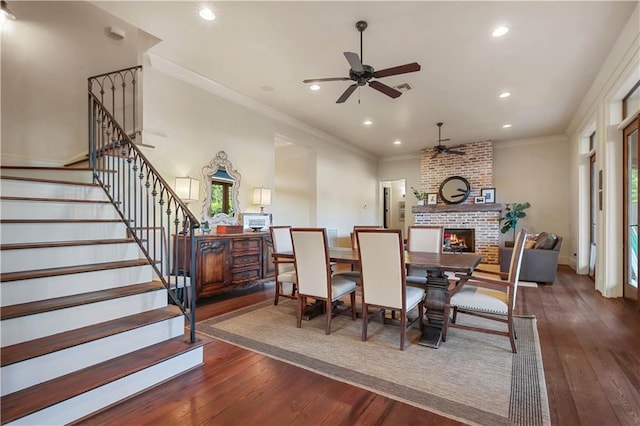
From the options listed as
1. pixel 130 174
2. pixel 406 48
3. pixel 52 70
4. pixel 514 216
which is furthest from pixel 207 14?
pixel 514 216

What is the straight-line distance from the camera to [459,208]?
7.73 metres

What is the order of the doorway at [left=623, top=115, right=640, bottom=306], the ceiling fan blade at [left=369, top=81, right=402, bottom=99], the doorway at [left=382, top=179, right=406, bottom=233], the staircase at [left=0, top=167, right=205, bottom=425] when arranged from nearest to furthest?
the staircase at [left=0, top=167, right=205, bottom=425] < the ceiling fan blade at [left=369, top=81, right=402, bottom=99] < the doorway at [left=623, top=115, right=640, bottom=306] < the doorway at [left=382, top=179, right=406, bottom=233]

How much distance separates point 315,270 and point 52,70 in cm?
425

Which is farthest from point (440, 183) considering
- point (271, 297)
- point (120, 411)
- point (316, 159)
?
point (120, 411)

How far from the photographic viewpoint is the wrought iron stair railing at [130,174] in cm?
284

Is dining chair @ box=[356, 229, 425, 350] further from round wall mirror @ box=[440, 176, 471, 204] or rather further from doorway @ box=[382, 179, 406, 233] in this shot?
doorway @ box=[382, 179, 406, 233]

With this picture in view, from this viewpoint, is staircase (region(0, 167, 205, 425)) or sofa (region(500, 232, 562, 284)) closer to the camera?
staircase (region(0, 167, 205, 425))

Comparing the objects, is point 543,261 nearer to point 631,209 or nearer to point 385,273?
point 631,209

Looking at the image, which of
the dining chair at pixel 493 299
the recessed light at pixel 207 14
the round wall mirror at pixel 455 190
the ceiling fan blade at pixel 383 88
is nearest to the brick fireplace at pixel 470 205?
the round wall mirror at pixel 455 190

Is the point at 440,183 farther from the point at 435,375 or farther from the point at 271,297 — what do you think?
the point at 435,375

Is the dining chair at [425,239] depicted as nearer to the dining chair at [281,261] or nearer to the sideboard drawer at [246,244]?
the dining chair at [281,261]

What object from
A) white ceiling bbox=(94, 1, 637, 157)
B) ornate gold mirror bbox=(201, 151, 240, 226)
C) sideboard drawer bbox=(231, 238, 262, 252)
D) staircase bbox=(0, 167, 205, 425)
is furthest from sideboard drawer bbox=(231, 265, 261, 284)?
white ceiling bbox=(94, 1, 637, 157)

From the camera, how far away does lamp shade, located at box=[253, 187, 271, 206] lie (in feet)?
16.6

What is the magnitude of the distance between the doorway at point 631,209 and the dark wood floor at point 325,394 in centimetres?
144
